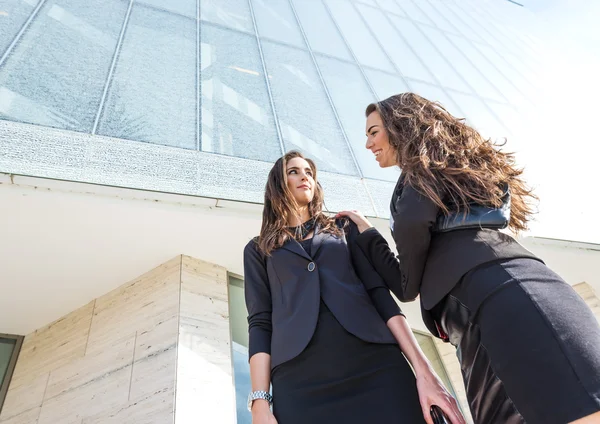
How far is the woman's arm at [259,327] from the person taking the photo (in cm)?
199

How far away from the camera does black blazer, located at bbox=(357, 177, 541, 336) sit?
1.61m

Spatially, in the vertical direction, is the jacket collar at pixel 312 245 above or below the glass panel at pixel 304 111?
above

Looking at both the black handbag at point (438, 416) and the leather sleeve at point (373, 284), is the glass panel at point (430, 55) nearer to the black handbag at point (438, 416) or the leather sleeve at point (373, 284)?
the leather sleeve at point (373, 284)

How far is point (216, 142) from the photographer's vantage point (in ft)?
15.8

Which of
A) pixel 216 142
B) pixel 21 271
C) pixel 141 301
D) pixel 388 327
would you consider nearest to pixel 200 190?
pixel 216 142

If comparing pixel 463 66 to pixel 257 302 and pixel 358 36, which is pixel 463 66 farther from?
pixel 257 302

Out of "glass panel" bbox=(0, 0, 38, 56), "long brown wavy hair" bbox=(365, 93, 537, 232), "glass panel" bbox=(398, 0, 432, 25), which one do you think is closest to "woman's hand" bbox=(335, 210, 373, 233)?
"long brown wavy hair" bbox=(365, 93, 537, 232)

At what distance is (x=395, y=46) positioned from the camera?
9852mm

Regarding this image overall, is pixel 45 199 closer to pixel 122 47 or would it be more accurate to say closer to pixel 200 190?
pixel 200 190

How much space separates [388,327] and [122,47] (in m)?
4.84

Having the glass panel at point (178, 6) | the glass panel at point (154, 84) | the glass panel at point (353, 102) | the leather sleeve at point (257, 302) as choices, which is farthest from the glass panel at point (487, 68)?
the leather sleeve at point (257, 302)

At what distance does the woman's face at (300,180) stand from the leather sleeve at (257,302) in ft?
1.27

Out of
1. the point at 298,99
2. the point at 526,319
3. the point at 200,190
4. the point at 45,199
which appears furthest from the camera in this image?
the point at 298,99

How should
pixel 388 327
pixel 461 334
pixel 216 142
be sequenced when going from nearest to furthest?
pixel 461 334 < pixel 388 327 < pixel 216 142
